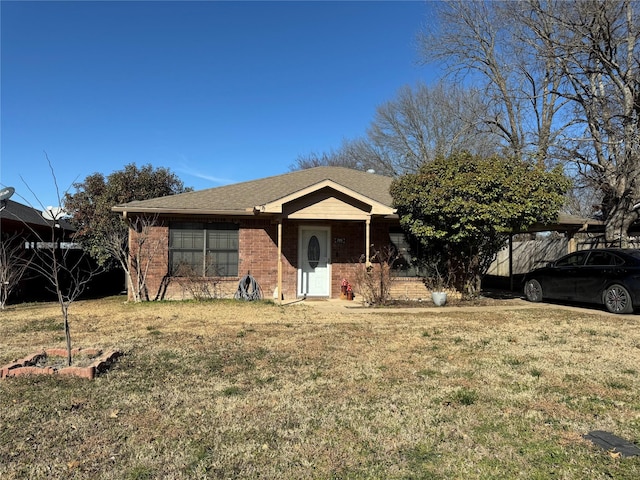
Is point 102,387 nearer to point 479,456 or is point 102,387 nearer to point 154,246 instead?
point 479,456

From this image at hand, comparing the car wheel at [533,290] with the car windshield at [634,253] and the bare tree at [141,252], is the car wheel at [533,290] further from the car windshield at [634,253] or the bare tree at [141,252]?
the bare tree at [141,252]

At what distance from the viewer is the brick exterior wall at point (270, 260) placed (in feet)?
41.8

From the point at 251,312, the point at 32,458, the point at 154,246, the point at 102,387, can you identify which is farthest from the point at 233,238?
the point at 32,458

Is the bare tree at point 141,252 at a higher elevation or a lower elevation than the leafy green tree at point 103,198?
lower

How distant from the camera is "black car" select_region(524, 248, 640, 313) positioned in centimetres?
1018

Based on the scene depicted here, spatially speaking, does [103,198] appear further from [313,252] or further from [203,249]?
[313,252]

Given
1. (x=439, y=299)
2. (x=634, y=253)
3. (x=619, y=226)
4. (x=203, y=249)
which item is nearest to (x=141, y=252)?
(x=203, y=249)

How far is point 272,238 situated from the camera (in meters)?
13.4

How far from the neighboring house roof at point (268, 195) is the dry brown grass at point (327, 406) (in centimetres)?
496

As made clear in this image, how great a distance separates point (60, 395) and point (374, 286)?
28.1ft

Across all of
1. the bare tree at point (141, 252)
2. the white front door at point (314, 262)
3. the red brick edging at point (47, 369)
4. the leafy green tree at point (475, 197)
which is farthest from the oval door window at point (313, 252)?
the red brick edging at point (47, 369)

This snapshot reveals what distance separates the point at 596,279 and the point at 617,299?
68cm

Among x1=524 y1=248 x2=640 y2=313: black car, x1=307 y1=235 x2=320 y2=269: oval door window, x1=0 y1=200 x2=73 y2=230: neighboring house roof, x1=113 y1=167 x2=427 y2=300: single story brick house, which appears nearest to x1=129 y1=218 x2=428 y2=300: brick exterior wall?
x1=113 y1=167 x2=427 y2=300: single story brick house

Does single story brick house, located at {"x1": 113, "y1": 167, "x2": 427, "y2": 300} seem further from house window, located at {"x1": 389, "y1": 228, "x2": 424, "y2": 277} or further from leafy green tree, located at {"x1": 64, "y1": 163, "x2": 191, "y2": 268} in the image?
leafy green tree, located at {"x1": 64, "y1": 163, "x2": 191, "y2": 268}
